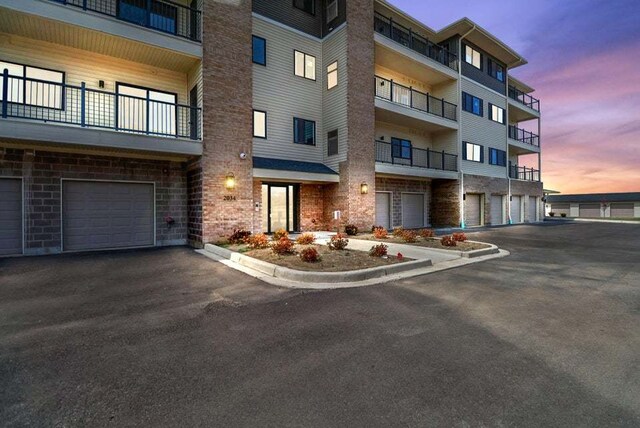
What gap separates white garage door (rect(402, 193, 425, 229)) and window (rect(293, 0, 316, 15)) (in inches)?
478

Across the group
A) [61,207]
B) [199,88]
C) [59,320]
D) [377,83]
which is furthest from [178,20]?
[59,320]

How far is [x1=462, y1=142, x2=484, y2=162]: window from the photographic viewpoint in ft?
72.7

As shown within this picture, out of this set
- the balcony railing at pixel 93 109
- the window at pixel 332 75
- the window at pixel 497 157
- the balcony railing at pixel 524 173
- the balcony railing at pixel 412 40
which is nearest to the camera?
the balcony railing at pixel 93 109

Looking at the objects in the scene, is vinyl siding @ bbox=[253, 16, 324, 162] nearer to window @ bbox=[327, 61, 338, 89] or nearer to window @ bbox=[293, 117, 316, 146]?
window @ bbox=[293, 117, 316, 146]

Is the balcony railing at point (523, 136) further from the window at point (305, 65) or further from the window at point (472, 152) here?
the window at point (305, 65)

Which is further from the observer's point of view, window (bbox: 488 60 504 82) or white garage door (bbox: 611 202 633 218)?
white garage door (bbox: 611 202 633 218)

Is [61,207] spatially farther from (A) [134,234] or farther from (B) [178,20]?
(B) [178,20]

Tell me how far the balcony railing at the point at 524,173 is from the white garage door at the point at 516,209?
200cm

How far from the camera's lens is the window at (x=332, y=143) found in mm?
16359

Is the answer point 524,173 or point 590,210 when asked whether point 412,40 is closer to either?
point 524,173

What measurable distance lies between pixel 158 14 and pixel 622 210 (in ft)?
240

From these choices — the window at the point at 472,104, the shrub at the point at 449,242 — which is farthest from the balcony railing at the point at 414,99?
the shrub at the point at 449,242

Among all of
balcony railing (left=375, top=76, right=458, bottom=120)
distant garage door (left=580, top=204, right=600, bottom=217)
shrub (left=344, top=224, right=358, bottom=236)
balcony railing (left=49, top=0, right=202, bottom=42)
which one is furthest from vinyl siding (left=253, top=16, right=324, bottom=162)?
distant garage door (left=580, top=204, right=600, bottom=217)

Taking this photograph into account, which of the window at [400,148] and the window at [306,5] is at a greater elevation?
the window at [306,5]
